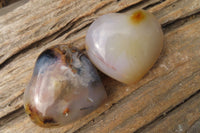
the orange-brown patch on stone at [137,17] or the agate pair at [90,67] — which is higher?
the orange-brown patch on stone at [137,17]

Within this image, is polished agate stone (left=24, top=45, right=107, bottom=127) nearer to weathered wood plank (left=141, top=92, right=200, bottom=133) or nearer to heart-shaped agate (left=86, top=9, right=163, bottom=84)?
heart-shaped agate (left=86, top=9, right=163, bottom=84)

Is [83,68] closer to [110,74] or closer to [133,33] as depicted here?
[110,74]

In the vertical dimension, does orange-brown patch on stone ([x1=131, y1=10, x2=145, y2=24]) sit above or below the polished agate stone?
above

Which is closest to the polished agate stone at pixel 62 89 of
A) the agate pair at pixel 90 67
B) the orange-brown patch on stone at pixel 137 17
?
the agate pair at pixel 90 67

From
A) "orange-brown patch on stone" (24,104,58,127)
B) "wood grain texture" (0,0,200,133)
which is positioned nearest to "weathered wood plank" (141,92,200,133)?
"wood grain texture" (0,0,200,133)

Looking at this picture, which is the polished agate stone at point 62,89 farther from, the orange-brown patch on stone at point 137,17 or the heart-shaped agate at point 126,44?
the orange-brown patch on stone at point 137,17

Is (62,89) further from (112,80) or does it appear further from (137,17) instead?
(137,17)

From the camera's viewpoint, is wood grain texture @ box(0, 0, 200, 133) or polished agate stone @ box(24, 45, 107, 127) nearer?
polished agate stone @ box(24, 45, 107, 127)
